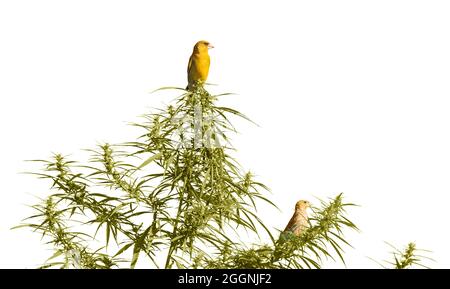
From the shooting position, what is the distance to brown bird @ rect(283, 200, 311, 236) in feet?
16.5

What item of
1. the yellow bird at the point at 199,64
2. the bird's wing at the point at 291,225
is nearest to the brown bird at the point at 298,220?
the bird's wing at the point at 291,225

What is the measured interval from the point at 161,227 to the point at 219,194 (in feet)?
1.46

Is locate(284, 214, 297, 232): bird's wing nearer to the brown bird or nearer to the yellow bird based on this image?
the brown bird

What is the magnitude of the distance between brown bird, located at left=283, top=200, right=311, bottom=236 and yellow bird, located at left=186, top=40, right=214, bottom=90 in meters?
1.14

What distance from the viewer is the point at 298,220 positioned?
16.6ft

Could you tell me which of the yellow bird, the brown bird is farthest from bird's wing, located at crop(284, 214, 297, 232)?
the yellow bird

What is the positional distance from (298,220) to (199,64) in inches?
52.0

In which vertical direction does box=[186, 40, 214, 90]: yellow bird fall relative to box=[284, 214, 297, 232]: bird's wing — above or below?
above

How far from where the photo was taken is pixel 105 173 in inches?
196
